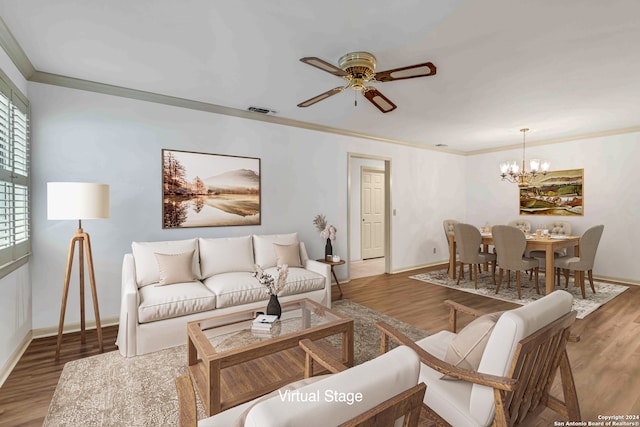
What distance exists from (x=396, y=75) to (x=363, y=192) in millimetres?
4965

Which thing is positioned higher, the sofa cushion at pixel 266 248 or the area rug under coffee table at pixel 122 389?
the sofa cushion at pixel 266 248

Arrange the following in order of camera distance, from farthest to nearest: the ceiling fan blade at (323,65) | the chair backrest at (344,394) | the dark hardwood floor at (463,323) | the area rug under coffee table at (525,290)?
the area rug under coffee table at (525,290) < the ceiling fan blade at (323,65) < the dark hardwood floor at (463,323) < the chair backrest at (344,394)

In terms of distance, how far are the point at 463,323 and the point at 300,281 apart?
1.86 metres

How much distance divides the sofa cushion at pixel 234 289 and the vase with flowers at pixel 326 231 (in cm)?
143

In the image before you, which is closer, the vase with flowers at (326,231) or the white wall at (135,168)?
the white wall at (135,168)

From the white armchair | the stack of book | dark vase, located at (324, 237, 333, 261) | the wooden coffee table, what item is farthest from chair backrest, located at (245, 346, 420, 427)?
dark vase, located at (324, 237, 333, 261)

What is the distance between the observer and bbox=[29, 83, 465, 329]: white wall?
3004mm

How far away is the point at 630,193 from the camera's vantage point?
16.3 feet

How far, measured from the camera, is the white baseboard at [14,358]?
2277mm

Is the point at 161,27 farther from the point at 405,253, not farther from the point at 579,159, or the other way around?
the point at 579,159

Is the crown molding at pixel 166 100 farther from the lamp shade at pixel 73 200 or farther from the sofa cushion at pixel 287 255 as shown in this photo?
the sofa cushion at pixel 287 255

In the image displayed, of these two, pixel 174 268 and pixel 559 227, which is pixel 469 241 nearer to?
pixel 559 227

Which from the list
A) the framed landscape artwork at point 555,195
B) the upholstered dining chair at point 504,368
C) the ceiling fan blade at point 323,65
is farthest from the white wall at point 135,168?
the framed landscape artwork at point 555,195

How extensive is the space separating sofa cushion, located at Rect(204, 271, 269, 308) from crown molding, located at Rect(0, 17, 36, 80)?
2.53m
